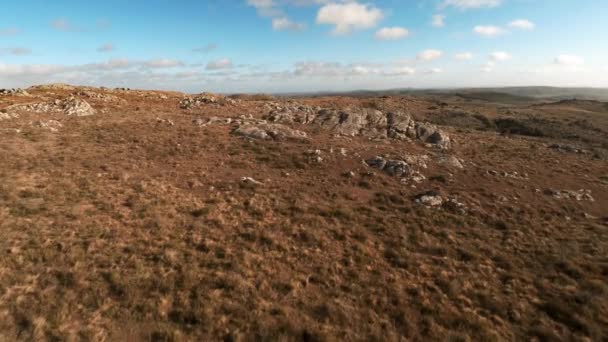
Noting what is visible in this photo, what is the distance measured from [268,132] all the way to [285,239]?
2027cm

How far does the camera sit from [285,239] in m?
14.8

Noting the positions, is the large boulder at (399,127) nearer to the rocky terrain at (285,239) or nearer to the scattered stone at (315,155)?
the rocky terrain at (285,239)

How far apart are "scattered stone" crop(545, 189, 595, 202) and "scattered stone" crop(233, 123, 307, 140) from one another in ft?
73.5

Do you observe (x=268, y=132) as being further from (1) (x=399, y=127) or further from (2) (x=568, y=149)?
(2) (x=568, y=149)

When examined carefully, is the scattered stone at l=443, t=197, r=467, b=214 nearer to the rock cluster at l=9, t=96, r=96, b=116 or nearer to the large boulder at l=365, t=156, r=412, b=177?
the large boulder at l=365, t=156, r=412, b=177

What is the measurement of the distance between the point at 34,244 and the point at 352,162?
21697mm

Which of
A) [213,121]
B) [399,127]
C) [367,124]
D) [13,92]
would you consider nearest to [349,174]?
[367,124]

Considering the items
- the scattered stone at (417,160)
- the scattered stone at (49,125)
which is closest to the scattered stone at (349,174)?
the scattered stone at (417,160)

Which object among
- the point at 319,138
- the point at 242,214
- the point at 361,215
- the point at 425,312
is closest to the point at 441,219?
the point at 361,215

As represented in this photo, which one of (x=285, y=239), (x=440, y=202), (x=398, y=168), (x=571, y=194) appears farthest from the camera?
(x=398, y=168)

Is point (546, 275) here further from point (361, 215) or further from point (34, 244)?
point (34, 244)

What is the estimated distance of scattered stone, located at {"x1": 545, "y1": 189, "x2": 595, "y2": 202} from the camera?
23078mm

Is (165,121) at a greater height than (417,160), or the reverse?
(165,121)

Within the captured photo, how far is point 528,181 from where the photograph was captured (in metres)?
26.0
